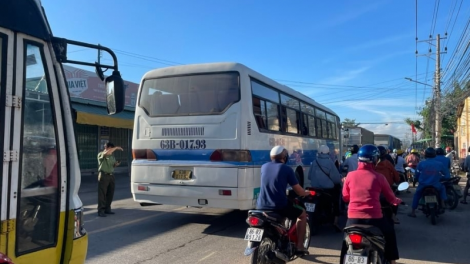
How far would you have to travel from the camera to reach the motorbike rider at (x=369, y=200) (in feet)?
14.0

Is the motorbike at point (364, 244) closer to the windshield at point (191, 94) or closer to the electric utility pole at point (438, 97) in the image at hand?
the windshield at point (191, 94)

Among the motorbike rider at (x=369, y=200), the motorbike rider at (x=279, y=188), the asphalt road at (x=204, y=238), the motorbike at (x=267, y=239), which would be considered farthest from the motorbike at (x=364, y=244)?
the asphalt road at (x=204, y=238)

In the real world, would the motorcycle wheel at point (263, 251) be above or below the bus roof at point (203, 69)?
below

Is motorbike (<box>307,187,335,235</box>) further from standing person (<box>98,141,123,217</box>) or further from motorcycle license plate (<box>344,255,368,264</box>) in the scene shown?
standing person (<box>98,141,123,217</box>)

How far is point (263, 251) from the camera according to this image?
4.79 meters

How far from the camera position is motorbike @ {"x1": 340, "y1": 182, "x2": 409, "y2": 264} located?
4.05m

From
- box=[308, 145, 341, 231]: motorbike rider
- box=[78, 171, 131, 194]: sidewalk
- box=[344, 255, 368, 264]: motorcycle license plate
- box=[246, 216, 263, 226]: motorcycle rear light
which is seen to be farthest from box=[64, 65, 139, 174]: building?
box=[344, 255, 368, 264]: motorcycle license plate

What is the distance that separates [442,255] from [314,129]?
21.2 ft

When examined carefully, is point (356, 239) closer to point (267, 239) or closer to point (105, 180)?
point (267, 239)

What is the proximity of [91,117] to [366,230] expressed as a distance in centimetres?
1293

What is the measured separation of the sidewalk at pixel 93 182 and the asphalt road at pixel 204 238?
4.11 m

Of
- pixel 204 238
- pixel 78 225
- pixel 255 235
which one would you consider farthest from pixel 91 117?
pixel 78 225

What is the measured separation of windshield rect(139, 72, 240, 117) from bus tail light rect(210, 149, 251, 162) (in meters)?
0.76

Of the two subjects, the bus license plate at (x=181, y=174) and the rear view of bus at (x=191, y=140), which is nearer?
the rear view of bus at (x=191, y=140)
